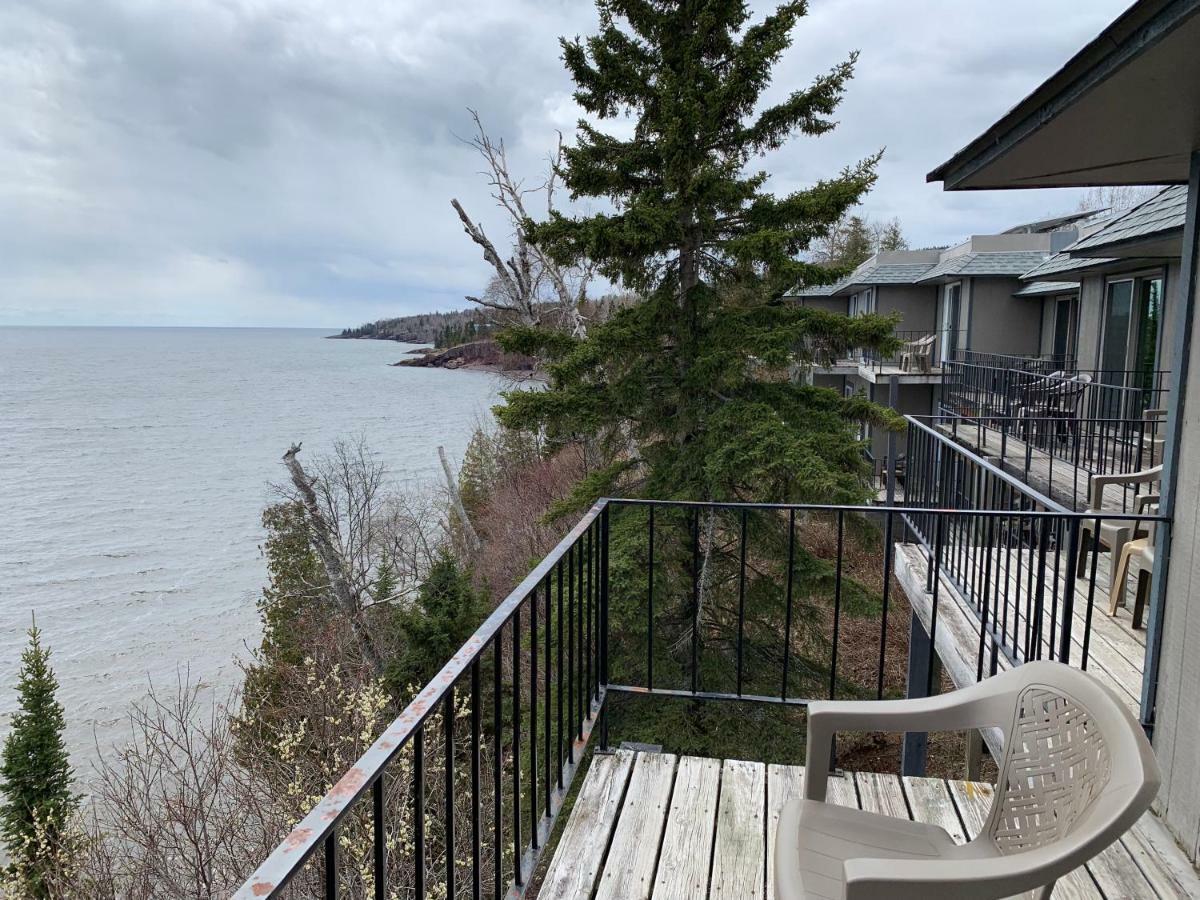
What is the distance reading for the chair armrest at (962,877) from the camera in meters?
1.29

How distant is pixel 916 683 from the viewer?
6.47 metres

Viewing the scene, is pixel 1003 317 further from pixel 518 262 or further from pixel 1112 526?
pixel 1112 526

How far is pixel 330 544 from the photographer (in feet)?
60.2

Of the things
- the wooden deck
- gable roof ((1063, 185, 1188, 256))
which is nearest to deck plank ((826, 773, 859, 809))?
the wooden deck

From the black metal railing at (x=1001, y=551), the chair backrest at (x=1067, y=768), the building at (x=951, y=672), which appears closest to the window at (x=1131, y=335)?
the black metal railing at (x=1001, y=551)

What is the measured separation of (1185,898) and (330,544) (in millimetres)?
18276

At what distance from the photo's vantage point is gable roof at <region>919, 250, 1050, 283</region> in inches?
723

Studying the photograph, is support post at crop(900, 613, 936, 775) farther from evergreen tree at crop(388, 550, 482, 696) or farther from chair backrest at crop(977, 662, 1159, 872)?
evergreen tree at crop(388, 550, 482, 696)

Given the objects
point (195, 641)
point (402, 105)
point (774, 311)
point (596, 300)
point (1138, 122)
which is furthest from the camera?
point (402, 105)

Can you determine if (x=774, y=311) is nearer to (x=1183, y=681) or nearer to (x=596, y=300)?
(x=1183, y=681)

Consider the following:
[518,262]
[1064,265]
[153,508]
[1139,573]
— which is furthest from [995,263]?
[153,508]

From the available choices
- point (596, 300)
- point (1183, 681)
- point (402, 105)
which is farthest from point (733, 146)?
point (402, 105)

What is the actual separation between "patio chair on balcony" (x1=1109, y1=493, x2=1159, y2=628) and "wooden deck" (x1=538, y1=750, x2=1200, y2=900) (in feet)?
5.91

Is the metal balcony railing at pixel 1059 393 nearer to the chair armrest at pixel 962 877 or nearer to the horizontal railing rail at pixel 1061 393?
the horizontal railing rail at pixel 1061 393
